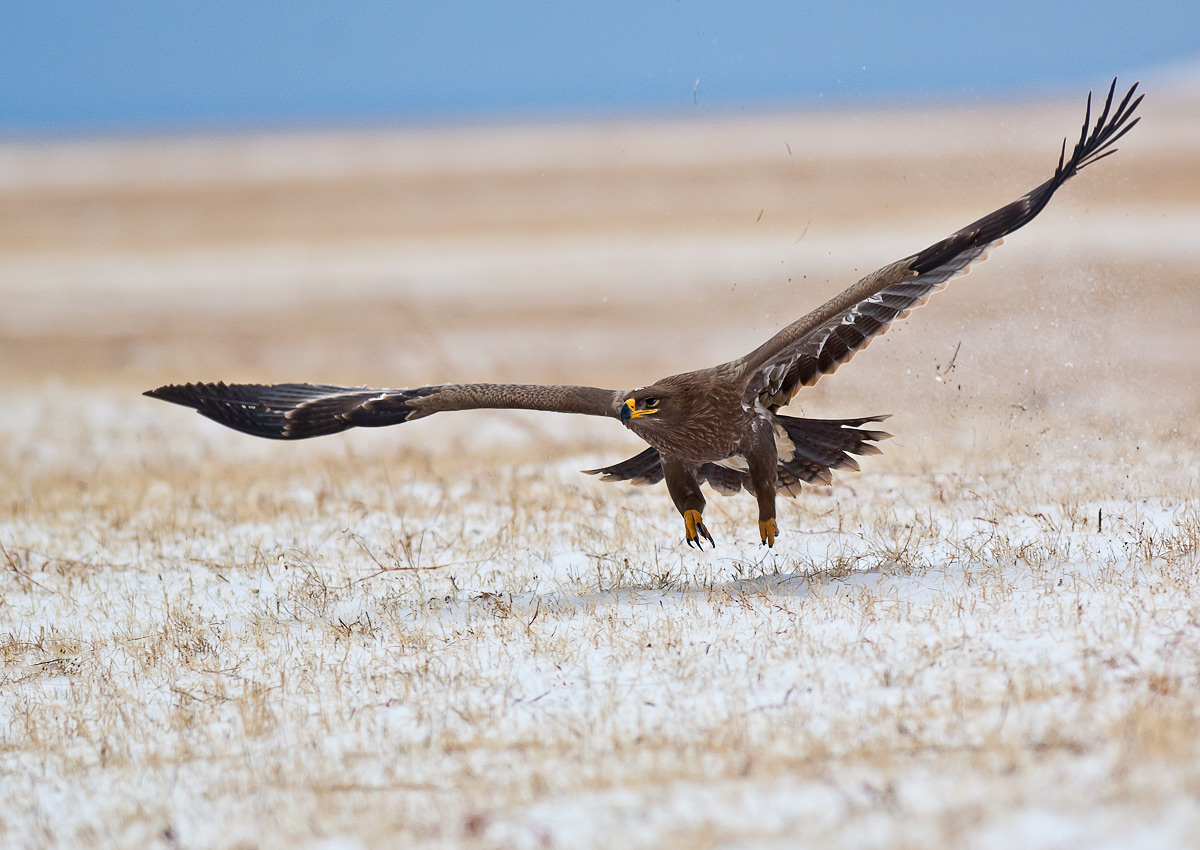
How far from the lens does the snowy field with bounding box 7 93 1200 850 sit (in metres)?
3.96

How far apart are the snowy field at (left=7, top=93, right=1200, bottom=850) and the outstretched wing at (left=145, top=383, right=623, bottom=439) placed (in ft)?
3.54

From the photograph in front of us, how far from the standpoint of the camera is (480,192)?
4650cm

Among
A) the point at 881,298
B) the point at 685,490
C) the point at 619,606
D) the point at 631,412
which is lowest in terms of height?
the point at 619,606

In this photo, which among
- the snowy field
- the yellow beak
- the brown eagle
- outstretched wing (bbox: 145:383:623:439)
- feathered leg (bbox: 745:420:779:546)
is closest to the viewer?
the snowy field

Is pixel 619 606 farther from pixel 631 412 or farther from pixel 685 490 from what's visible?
pixel 631 412

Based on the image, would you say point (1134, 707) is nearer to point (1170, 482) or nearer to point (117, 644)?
point (1170, 482)

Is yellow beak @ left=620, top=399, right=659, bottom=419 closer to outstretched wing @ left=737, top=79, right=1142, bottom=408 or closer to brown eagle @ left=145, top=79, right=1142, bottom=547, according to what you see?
brown eagle @ left=145, top=79, right=1142, bottom=547

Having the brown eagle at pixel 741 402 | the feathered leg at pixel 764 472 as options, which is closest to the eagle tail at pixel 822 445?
the brown eagle at pixel 741 402

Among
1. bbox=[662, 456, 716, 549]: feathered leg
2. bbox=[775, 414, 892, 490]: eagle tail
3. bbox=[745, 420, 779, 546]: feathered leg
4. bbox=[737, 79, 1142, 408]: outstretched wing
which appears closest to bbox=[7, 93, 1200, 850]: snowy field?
bbox=[745, 420, 779, 546]: feathered leg

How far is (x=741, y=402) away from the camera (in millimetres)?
6504

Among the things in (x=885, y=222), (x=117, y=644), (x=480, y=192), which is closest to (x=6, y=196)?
(x=480, y=192)

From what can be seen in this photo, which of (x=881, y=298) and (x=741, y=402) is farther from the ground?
(x=881, y=298)

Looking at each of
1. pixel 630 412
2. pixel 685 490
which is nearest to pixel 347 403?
pixel 630 412

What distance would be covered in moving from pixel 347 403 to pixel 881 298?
3.39m
